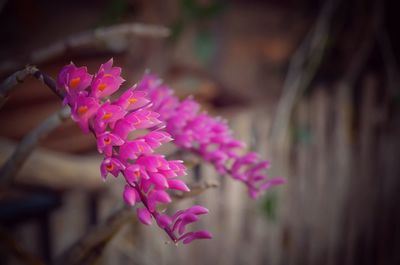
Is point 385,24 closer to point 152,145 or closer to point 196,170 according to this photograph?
point 196,170

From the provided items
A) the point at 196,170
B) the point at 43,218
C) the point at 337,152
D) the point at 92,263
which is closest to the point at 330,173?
the point at 337,152

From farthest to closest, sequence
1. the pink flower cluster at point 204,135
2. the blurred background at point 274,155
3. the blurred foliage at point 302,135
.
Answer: the blurred foliage at point 302,135 → the blurred background at point 274,155 → the pink flower cluster at point 204,135

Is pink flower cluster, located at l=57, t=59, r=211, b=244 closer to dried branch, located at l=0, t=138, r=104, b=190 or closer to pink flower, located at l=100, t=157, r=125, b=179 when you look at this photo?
pink flower, located at l=100, t=157, r=125, b=179

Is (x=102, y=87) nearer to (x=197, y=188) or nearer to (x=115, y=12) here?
(x=197, y=188)

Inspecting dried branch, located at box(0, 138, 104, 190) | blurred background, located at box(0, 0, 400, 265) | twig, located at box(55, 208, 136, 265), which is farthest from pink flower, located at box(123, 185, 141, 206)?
blurred background, located at box(0, 0, 400, 265)

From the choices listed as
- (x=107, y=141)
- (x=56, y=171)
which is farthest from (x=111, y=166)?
(x=56, y=171)

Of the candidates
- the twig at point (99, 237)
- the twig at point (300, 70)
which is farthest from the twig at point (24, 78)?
the twig at point (300, 70)

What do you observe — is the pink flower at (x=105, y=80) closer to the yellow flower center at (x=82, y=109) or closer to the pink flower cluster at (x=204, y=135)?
the yellow flower center at (x=82, y=109)
